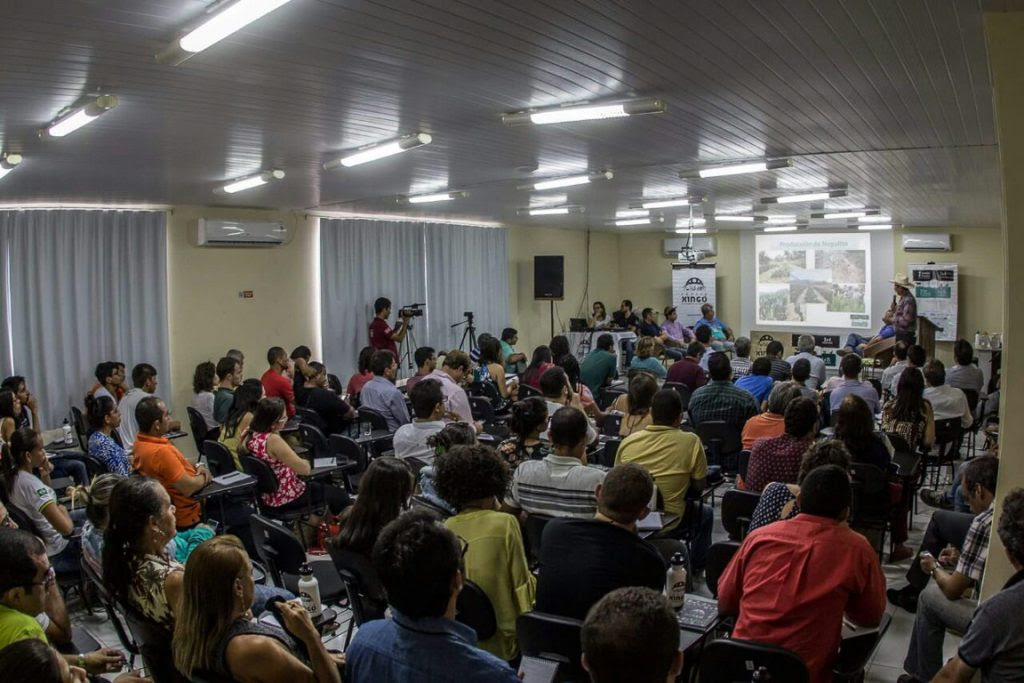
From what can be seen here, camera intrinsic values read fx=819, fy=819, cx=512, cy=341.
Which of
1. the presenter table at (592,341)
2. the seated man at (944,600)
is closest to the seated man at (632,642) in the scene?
the seated man at (944,600)

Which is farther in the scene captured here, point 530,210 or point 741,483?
point 530,210

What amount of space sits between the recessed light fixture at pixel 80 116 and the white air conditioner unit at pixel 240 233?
481 centimetres

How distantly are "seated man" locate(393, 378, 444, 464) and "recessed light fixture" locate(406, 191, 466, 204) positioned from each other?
4381 millimetres

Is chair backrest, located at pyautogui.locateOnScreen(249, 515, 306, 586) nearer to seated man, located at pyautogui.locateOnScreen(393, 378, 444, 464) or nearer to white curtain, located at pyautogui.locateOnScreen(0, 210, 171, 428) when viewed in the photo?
seated man, located at pyautogui.locateOnScreen(393, 378, 444, 464)

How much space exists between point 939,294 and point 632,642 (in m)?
15.7

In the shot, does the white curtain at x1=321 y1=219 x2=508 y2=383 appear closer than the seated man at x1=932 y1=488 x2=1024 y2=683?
No

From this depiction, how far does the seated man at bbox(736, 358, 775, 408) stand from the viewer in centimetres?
761

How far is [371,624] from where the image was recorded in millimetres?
2211

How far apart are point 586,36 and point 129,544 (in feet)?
8.82

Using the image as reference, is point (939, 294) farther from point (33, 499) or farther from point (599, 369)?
point (33, 499)

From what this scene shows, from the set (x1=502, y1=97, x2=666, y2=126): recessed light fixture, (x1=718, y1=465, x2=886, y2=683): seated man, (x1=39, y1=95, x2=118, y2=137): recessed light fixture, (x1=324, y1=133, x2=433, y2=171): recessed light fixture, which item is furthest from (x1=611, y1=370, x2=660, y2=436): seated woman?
(x1=39, y1=95, x2=118, y2=137): recessed light fixture

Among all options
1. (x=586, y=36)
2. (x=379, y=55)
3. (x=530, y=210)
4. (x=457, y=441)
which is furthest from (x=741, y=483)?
(x=530, y=210)

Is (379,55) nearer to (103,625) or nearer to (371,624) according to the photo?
Answer: (371,624)

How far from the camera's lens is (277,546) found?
13.2ft
